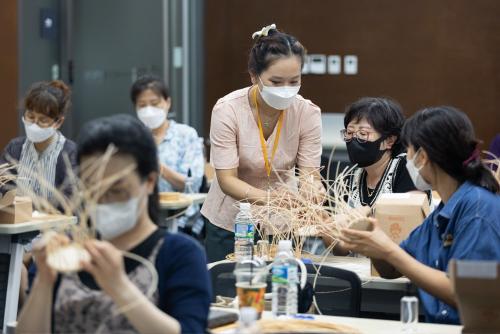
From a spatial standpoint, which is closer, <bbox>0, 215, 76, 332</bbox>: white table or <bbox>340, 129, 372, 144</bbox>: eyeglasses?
<bbox>340, 129, 372, 144</bbox>: eyeglasses

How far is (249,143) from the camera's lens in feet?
15.0

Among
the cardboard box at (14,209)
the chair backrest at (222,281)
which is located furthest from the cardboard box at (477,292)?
the cardboard box at (14,209)

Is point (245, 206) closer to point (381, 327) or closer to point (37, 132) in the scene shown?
point (381, 327)

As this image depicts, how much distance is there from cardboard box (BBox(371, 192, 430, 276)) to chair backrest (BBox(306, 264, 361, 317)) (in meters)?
0.33

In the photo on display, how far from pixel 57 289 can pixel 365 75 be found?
6.53 m

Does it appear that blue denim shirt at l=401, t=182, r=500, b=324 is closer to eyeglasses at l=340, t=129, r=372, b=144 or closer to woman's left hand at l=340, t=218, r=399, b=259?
woman's left hand at l=340, t=218, r=399, b=259

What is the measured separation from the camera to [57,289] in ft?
8.52

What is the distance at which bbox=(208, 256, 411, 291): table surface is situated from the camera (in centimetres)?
393

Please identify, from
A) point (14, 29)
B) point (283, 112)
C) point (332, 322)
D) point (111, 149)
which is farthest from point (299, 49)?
point (14, 29)

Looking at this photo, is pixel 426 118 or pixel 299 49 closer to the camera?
pixel 426 118

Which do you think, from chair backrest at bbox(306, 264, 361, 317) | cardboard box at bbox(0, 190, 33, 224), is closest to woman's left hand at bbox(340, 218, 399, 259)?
chair backrest at bbox(306, 264, 361, 317)

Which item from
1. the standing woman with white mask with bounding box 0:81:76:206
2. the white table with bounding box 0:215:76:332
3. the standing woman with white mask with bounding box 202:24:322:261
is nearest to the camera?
the standing woman with white mask with bounding box 202:24:322:261

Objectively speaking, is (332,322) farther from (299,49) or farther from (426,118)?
(299,49)

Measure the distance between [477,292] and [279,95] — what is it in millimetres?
1882
